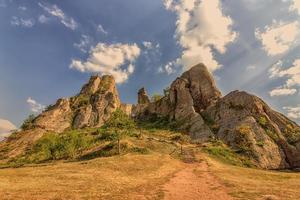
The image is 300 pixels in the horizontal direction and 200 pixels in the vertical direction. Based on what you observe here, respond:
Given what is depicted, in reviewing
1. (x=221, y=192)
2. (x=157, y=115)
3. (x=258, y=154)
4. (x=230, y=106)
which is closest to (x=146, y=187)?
(x=221, y=192)

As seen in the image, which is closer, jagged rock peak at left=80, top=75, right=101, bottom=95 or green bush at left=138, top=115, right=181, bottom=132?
green bush at left=138, top=115, right=181, bottom=132

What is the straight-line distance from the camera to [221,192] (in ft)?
89.2

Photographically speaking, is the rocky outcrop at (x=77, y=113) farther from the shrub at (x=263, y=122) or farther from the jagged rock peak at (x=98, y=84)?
the shrub at (x=263, y=122)

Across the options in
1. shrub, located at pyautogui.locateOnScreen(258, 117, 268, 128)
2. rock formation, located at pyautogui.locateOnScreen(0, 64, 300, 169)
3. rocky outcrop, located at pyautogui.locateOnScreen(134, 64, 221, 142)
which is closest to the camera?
rock formation, located at pyautogui.locateOnScreen(0, 64, 300, 169)

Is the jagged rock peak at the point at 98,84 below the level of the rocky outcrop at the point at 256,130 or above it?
above

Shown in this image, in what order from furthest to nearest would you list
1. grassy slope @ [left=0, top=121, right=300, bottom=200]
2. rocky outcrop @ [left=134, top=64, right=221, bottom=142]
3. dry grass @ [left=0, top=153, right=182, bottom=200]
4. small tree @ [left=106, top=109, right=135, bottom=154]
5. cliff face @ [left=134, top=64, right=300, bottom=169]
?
rocky outcrop @ [left=134, top=64, right=221, bottom=142], cliff face @ [left=134, top=64, right=300, bottom=169], small tree @ [left=106, top=109, right=135, bottom=154], grassy slope @ [left=0, top=121, right=300, bottom=200], dry grass @ [left=0, top=153, right=182, bottom=200]

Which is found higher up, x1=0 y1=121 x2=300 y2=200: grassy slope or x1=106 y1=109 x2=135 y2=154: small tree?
x1=106 y1=109 x2=135 y2=154: small tree

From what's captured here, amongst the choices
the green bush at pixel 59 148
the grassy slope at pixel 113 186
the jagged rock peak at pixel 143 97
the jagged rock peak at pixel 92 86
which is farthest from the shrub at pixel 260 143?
the jagged rock peak at pixel 92 86

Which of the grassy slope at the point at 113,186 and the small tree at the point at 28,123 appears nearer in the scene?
the grassy slope at the point at 113,186

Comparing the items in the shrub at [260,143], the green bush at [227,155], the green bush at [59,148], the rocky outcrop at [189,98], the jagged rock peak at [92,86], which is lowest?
the green bush at [227,155]

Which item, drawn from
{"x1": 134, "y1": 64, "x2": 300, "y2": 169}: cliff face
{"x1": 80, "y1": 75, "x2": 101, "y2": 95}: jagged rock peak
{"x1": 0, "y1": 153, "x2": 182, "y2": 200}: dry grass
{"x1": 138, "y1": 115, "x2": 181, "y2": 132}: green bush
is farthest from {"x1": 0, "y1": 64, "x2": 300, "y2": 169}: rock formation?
{"x1": 0, "y1": 153, "x2": 182, "y2": 200}: dry grass

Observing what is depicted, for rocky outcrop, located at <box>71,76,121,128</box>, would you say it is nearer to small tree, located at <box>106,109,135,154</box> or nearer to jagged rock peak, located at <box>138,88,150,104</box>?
jagged rock peak, located at <box>138,88,150,104</box>

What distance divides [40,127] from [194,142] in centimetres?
8272

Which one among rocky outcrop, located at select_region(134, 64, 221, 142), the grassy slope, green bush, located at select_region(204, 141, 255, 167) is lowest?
the grassy slope
